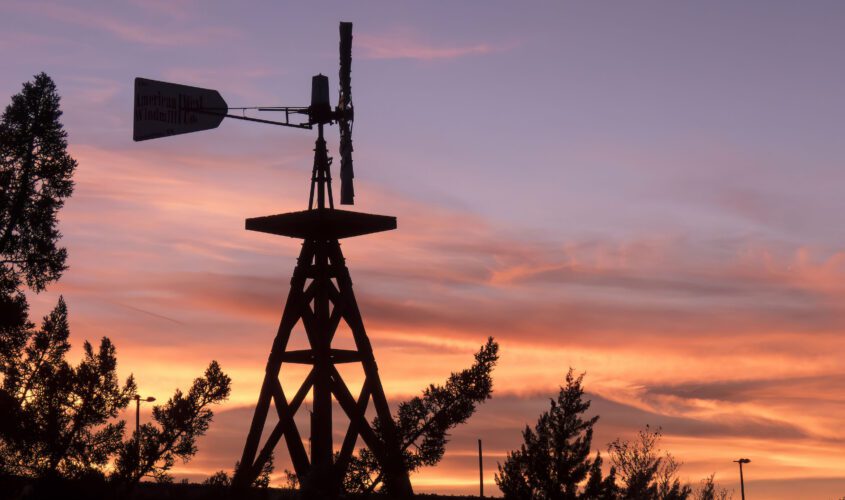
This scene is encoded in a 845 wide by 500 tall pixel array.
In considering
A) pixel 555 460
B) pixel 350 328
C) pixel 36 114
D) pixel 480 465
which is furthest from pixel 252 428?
pixel 480 465

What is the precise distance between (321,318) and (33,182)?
39.0 ft

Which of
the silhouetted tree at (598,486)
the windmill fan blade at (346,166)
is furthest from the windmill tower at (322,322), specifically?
the silhouetted tree at (598,486)

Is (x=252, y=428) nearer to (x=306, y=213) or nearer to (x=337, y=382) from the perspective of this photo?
(x=337, y=382)

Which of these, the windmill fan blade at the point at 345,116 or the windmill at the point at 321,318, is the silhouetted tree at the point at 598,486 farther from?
the windmill fan blade at the point at 345,116

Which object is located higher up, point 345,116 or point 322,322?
point 345,116

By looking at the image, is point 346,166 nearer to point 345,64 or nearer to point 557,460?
point 345,64

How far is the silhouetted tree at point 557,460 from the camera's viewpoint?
29.0 metres

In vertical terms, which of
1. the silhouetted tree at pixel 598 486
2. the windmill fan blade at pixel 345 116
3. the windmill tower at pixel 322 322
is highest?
the windmill fan blade at pixel 345 116

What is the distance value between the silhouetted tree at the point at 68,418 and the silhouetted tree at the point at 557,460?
1219 cm

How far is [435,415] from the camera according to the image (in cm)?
3023

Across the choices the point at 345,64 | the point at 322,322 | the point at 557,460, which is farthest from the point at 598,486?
the point at 345,64

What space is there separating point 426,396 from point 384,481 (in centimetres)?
276

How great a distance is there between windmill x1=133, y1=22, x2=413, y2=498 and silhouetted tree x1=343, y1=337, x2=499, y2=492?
1.28ft

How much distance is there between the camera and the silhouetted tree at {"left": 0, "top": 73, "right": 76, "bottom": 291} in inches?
1411
